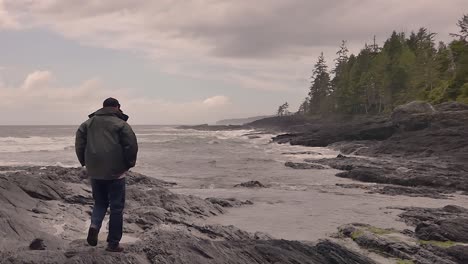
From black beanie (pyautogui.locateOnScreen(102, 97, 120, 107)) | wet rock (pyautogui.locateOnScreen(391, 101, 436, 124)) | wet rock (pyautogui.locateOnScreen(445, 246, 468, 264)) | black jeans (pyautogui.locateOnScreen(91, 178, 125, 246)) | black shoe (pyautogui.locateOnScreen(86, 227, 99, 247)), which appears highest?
wet rock (pyautogui.locateOnScreen(391, 101, 436, 124))

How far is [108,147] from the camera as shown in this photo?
5840 mm

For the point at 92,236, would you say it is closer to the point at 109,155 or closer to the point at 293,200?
the point at 109,155

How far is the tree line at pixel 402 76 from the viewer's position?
183 feet

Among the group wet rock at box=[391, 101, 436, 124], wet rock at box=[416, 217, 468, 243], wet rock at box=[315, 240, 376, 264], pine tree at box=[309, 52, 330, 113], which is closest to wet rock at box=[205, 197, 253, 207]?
wet rock at box=[416, 217, 468, 243]

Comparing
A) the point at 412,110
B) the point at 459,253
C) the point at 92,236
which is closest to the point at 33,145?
the point at 412,110

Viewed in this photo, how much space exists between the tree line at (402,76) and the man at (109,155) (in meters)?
46.5

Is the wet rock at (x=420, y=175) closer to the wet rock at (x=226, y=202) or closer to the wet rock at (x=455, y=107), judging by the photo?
the wet rock at (x=226, y=202)

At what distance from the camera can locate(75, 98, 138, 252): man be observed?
5.84 m

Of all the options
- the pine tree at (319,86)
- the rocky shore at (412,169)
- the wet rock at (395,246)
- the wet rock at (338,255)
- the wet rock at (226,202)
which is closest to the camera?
the wet rock at (338,255)

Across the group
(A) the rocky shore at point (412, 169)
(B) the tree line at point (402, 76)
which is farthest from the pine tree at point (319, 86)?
(A) the rocky shore at point (412, 169)

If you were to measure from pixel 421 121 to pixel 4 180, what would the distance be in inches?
1448

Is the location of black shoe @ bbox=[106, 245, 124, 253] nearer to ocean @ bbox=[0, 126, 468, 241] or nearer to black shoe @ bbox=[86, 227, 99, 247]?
black shoe @ bbox=[86, 227, 99, 247]

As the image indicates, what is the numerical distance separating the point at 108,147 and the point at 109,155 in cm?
12

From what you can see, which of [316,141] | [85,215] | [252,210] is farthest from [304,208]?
[316,141]
